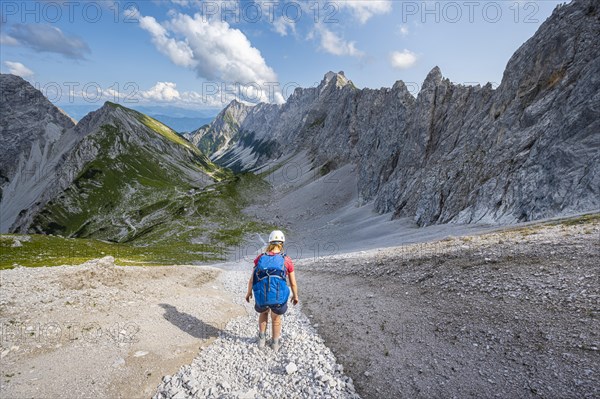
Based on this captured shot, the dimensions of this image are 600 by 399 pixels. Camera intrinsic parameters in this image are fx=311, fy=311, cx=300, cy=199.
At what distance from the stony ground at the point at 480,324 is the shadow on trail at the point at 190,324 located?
4.74 metres

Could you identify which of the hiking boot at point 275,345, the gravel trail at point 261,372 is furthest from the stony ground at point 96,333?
the hiking boot at point 275,345

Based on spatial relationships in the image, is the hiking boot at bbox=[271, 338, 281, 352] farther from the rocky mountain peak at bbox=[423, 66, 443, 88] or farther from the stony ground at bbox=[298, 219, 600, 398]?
the rocky mountain peak at bbox=[423, 66, 443, 88]

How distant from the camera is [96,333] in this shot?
12117 mm

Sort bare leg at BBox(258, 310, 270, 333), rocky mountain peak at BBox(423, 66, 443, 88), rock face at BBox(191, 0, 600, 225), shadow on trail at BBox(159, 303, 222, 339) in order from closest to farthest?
bare leg at BBox(258, 310, 270, 333)
shadow on trail at BBox(159, 303, 222, 339)
rock face at BBox(191, 0, 600, 225)
rocky mountain peak at BBox(423, 66, 443, 88)

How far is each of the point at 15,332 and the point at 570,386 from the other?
18.0m

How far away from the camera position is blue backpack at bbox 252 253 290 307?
1084cm

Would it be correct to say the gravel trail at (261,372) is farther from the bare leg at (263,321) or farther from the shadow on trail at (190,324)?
the shadow on trail at (190,324)

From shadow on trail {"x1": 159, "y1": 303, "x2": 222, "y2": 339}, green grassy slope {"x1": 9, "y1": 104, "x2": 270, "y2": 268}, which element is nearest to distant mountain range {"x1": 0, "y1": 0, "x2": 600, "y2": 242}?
green grassy slope {"x1": 9, "y1": 104, "x2": 270, "y2": 268}

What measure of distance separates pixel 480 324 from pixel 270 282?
7.87m

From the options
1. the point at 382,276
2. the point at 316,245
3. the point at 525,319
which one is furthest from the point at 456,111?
the point at 525,319

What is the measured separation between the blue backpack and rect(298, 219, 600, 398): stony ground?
9.67 feet

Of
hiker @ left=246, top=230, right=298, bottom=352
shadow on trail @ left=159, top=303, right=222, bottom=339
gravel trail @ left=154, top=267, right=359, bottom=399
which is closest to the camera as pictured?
gravel trail @ left=154, top=267, right=359, bottom=399

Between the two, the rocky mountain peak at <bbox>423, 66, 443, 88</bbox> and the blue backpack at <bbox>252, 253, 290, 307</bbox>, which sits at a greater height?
the rocky mountain peak at <bbox>423, 66, 443, 88</bbox>

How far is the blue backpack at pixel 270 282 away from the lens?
1084 centimetres
